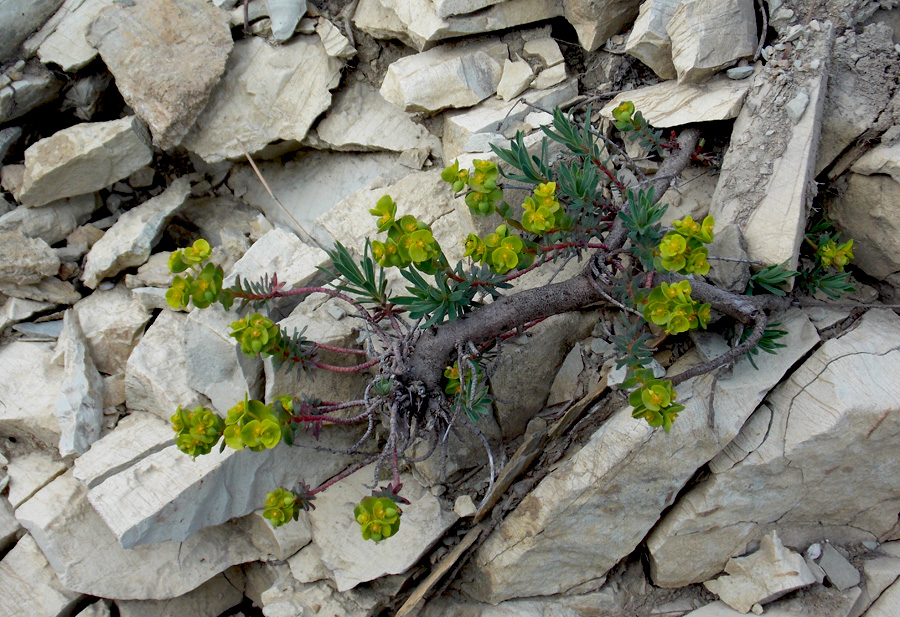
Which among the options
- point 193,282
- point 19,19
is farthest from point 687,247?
point 19,19

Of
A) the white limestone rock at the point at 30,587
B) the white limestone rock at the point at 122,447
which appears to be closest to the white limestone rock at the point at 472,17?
the white limestone rock at the point at 122,447

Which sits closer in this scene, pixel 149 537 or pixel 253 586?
pixel 149 537

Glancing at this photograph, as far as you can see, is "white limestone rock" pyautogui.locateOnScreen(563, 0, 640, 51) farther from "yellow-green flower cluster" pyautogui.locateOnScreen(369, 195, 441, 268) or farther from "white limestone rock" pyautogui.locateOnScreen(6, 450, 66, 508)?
"white limestone rock" pyautogui.locateOnScreen(6, 450, 66, 508)

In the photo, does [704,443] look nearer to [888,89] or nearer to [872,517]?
[872,517]

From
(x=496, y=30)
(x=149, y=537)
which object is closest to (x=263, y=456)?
(x=149, y=537)

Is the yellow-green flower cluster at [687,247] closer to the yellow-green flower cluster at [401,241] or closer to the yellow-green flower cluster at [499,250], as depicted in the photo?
the yellow-green flower cluster at [499,250]

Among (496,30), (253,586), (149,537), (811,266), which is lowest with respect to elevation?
(253,586)

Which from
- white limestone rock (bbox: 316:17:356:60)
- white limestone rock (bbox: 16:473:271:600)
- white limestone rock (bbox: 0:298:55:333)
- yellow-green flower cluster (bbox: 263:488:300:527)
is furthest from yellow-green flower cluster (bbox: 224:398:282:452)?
white limestone rock (bbox: 316:17:356:60)

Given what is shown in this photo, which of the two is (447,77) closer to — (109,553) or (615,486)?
(615,486)
